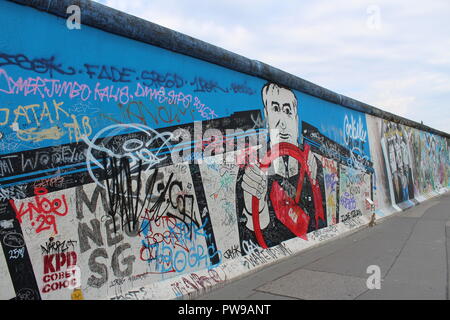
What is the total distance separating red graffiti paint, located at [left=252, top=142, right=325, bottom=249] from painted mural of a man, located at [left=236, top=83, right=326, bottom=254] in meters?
0.02

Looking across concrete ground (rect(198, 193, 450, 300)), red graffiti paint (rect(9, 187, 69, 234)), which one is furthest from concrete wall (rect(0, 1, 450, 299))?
concrete ground (rect(198, 193, 450, 300))

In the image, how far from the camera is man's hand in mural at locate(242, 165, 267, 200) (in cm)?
668

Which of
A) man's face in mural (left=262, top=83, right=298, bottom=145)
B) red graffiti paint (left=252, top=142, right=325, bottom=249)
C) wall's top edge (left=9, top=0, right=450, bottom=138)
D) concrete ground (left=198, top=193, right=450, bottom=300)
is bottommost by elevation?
concrete ground (left=198, top=193, right=450, bottom=300)

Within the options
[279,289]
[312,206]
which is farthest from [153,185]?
[312,206]

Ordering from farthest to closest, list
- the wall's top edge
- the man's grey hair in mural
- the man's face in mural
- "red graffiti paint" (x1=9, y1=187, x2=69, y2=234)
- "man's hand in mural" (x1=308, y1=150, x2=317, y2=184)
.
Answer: "man's hand in mural" (x1=308, y1=150, x2=317, y2=184), the man's face in mural, the man's grey hair in mural, the wall's top edge, "red graffiti paint" (x1=9, y1=187, x2=69, y2=234)

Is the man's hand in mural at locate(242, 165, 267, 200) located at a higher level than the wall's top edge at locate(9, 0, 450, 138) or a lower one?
lower

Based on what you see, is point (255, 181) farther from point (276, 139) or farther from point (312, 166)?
point (312, 166)

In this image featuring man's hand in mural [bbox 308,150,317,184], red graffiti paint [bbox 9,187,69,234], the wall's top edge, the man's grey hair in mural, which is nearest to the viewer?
red graffiti paint [bbox 9,187,69,234]

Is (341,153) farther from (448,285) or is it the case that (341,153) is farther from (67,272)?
(67,272)

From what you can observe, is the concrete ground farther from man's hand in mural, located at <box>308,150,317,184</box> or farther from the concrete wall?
man's hand in mural, located at <box>308,150,317,184</box>

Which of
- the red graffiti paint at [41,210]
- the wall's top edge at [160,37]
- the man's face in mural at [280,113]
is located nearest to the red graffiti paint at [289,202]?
the man's face in mural at [280,113]

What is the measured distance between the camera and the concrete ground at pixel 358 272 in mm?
4906

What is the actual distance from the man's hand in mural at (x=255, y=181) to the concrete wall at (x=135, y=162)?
Result: 0.03 meters

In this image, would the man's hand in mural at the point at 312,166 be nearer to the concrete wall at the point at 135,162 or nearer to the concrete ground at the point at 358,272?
the concrete wall at the point at 135,162
